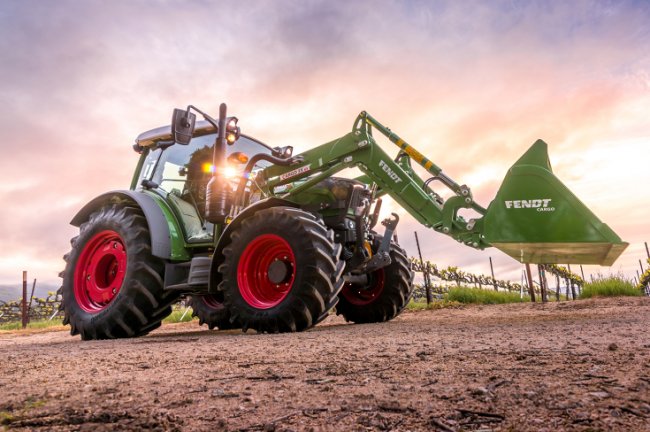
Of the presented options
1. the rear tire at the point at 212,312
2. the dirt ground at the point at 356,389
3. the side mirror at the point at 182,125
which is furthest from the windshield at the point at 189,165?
the dirt ground at the point at 356,389

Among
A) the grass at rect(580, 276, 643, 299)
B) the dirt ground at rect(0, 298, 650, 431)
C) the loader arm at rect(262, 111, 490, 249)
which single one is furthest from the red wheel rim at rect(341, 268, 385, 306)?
the grass at rect(580, 276, 643, 299)

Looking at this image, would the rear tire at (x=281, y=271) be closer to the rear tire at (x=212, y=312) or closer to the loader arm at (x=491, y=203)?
the loader arm at (x=491, y=203)

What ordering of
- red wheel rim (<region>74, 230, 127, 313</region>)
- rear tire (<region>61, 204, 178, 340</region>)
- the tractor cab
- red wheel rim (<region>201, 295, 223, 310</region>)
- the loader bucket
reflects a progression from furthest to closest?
red wheel rim (<region>201, 295, 223, 310</region>) → the tractor cab → red wheel rim (<region>74, 230, 127, 313</region>) → rear tire (<region>61, 204, 178, 340</region>) → the loader bucket

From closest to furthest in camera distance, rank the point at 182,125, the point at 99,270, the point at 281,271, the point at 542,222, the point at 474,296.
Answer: the point at 542,222 < the point at 281,271 < the point at 182,125 < the point at 99,270 < the point at 474,296

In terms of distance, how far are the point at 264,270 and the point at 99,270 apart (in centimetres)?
236

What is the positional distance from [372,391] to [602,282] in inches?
482

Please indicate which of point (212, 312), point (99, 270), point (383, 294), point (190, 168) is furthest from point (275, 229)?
point (212, 312)

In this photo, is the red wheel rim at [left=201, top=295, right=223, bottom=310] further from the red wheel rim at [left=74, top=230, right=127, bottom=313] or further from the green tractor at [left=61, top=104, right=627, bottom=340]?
the red wheel rim at [left=74, top=230, right=127, bottom=313]

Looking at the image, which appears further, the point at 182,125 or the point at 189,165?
the point at 189,165

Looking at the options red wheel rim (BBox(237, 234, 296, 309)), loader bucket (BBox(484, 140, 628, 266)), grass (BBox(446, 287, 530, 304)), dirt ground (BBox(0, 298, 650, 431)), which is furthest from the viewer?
grass (BBox(446, 287, 530, 304))

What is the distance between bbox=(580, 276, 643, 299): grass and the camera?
11.3 metres

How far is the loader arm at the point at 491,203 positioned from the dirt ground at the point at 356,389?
1.43 meters

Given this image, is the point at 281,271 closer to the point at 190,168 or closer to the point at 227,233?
the point at 227,233

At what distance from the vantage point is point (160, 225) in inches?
219
